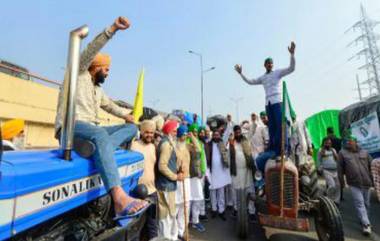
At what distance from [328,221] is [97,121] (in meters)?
3.53

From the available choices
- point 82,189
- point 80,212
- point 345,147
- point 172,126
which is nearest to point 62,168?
point 82,189

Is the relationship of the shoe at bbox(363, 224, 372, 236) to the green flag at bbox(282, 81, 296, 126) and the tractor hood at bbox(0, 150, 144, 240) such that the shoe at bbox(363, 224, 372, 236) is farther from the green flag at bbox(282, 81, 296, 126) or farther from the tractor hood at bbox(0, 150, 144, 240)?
the tractor hood at bbox(0, 150, 144, 240)

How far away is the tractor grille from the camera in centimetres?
410

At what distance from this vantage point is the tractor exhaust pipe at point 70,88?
1559 mm

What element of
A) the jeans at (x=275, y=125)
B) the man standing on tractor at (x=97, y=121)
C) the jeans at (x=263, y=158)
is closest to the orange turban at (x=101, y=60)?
the man standing on tractor at (x=97, y=121)

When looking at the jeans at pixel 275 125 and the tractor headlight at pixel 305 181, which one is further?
the tractor headlight at pixel 305 181

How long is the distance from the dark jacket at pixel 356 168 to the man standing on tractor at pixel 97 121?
4937 millimetres

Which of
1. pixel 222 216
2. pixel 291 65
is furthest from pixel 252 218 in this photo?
pixel 291 65

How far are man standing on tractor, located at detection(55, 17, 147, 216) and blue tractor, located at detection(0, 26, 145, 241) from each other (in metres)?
0.11

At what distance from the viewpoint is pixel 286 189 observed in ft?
13.6

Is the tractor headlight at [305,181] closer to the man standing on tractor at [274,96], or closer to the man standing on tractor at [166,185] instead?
the man standing on tractor at [274,96]

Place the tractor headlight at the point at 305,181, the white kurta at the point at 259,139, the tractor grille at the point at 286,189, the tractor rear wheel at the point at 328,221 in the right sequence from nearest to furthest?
1. the tractor rear wheel at the point at 328,221
2. the tractor grille at the point at 286,189
3. the tractor headlight at the point at 305,181
4. the white kurta at the point at 259,139

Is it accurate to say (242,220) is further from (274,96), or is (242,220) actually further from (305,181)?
(274,96)

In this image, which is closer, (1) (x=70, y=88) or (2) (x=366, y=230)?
(1) (x=70, y=88)
